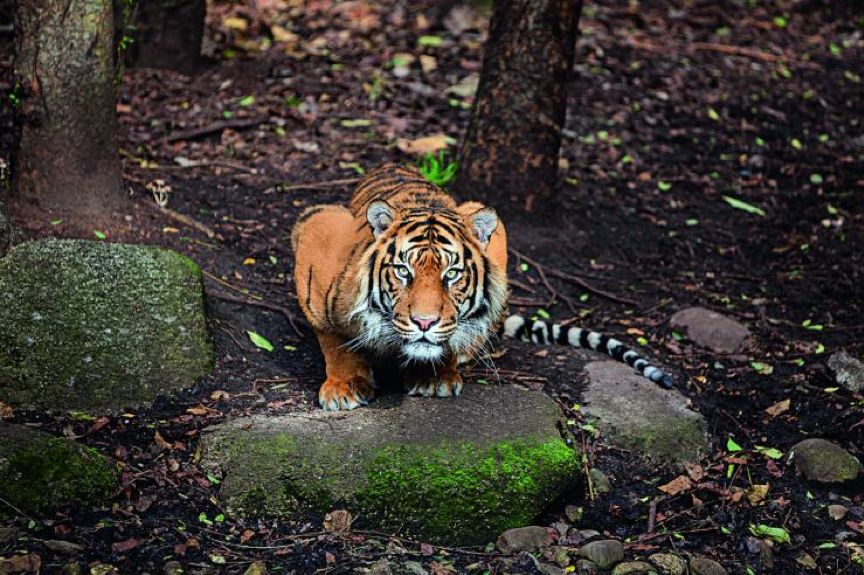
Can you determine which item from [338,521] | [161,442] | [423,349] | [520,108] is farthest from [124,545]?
[520,108]

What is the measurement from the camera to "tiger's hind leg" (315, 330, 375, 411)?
4.36 metres

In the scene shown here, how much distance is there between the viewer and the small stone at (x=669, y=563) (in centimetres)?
390

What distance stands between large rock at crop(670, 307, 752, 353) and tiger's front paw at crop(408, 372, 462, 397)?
1908 mm

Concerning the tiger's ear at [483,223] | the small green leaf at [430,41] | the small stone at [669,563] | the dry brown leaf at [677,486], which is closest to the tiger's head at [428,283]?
the tiger's ear at [483,223]

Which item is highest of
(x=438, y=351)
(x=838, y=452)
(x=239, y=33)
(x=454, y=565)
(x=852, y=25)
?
(x=852, y=25)

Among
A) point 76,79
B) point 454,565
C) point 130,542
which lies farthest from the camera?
point 76,79

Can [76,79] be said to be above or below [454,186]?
above

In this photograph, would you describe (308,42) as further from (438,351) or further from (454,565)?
(454,565)

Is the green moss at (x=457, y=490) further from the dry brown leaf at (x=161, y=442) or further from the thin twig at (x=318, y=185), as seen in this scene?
the thin twig at (x=318, y=185)

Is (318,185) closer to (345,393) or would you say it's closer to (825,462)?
(345,393)

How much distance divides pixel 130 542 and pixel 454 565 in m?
1.21

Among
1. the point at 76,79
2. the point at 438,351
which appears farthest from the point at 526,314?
the point at 76,79

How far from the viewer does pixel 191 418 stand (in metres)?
4.29

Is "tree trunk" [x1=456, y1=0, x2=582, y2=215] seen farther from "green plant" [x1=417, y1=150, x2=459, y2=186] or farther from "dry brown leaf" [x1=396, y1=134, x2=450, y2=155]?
"dry brown leaf" [x1=396, y1=134, x2=450, y2=155]
